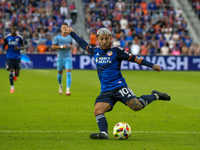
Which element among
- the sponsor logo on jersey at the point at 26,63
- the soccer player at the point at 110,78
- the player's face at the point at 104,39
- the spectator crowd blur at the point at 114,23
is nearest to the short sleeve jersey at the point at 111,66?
the soccer player at the point at 110,78

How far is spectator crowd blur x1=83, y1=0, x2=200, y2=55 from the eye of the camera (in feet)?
89.5

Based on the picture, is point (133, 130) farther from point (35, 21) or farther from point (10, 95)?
point (35, 21)

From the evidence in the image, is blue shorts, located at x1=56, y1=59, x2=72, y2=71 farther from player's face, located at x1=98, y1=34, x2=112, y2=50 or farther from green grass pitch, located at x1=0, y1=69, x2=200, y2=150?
player's face, located at x1=98, y1=34, x2=112, y2=50

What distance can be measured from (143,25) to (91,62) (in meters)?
6.45

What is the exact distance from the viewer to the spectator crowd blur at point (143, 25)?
27266 mm

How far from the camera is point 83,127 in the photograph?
22.4ft

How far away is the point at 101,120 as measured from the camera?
591 centimetres

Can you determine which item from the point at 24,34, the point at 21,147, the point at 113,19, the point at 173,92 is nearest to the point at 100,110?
the point at 21,147

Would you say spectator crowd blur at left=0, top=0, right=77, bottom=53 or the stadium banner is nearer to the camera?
the stadium banner

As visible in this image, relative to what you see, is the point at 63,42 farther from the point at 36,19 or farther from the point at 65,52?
the point at 36,19

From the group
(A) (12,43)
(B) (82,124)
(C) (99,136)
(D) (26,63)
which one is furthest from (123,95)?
(D) (26,63)

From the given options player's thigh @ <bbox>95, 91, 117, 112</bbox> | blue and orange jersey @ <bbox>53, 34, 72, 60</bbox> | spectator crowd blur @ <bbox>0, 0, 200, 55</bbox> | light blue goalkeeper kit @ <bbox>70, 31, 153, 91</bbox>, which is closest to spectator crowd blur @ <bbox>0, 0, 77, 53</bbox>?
spectator crowd blur @ <bbox>0, 0, 200, 55</bbox>

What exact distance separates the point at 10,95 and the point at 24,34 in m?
16.2

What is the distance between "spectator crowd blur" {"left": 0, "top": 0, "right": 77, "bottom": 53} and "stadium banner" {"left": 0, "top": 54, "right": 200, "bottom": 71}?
86 cm
